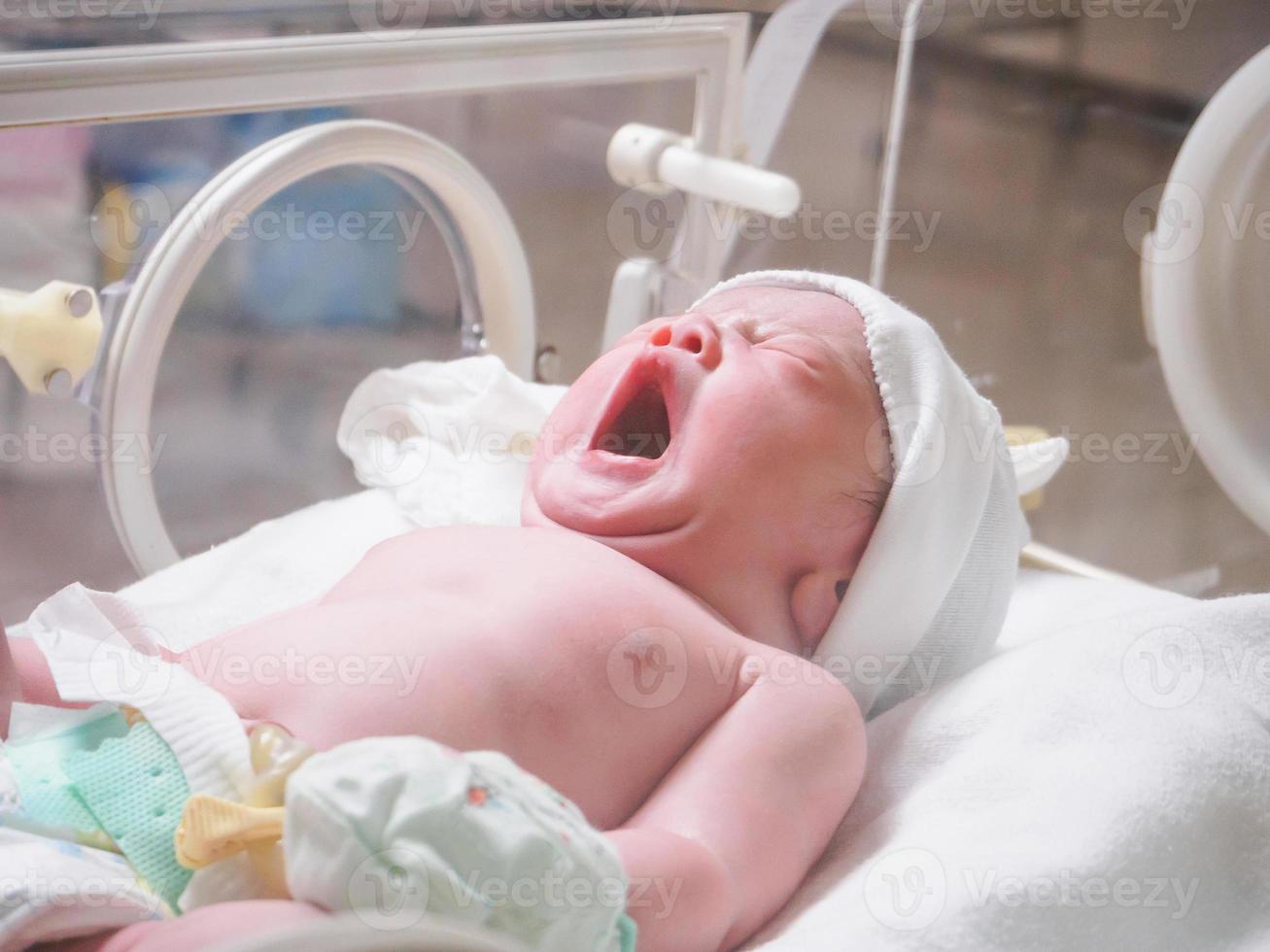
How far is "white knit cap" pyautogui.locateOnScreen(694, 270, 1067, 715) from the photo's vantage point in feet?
3.53

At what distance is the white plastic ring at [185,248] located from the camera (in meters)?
1.14

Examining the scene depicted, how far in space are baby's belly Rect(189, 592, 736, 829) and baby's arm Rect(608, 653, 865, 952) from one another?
0.10 feet

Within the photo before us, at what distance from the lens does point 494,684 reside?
86cm

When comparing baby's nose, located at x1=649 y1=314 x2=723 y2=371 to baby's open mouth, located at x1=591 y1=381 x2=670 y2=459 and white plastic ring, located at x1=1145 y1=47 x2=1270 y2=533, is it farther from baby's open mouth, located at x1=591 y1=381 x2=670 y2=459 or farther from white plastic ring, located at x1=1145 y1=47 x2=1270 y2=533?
white plastic ring, located at x1=1145 y1=47 x2=1270 y2=533

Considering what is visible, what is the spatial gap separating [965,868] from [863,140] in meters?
1.83

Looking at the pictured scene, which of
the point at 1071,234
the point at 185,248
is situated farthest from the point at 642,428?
the point at 1071,234

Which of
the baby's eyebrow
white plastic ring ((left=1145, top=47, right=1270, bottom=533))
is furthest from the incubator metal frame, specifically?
the baby's eyebrow

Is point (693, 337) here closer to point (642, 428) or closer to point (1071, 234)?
point (642, 428)

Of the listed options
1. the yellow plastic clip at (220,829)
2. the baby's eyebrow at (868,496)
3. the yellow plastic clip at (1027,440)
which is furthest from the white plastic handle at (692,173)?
the yellow plastic clip at (220,829)

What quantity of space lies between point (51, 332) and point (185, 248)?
0.48ft

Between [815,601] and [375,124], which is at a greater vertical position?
[375,124]

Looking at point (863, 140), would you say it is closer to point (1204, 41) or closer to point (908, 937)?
point (1204, 41)

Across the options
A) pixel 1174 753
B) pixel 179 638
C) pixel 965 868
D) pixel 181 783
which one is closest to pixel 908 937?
pixel 965 868

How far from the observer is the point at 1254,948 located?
0.87m
